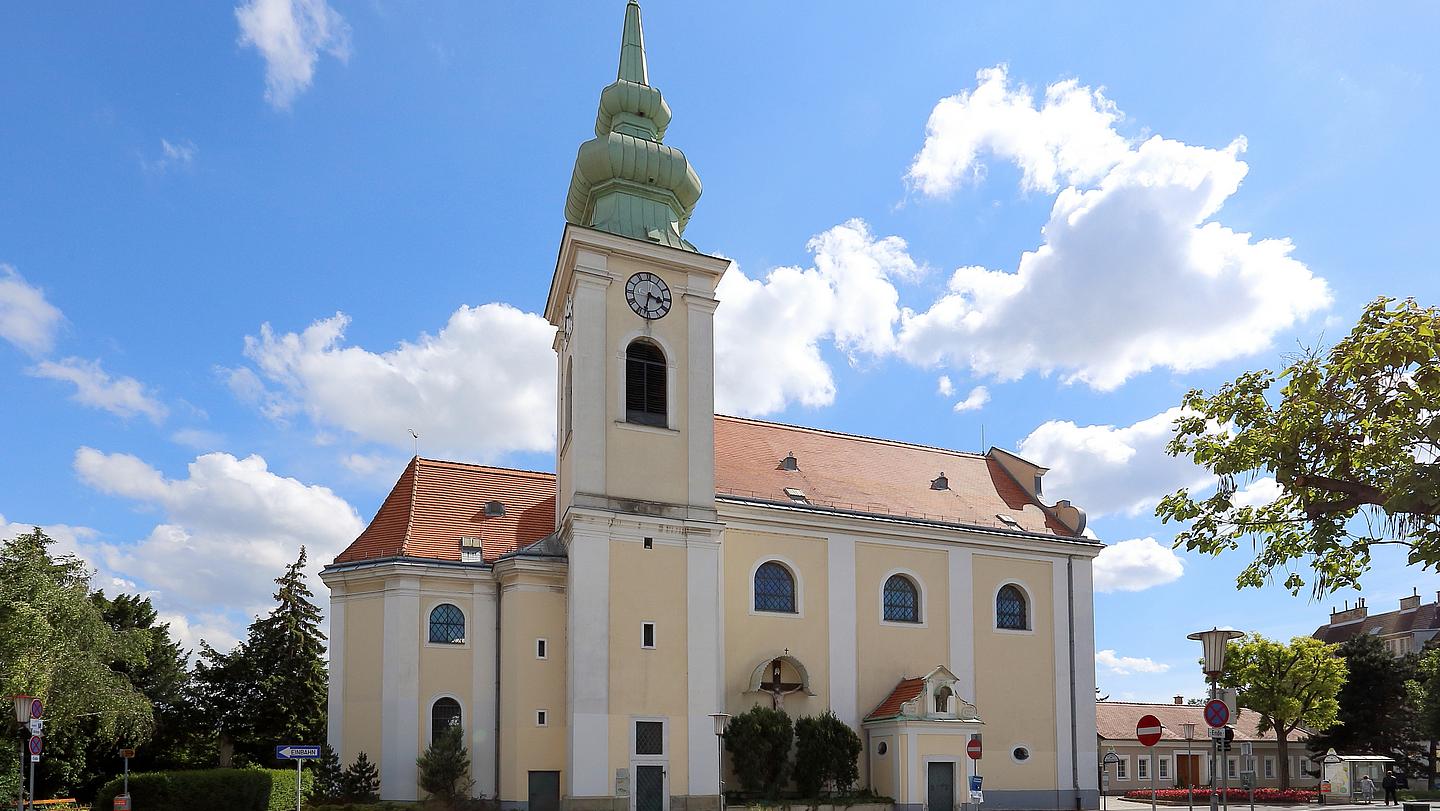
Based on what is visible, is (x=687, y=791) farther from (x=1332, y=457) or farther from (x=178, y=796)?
(x=1332, y=457)

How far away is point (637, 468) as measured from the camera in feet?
97.8

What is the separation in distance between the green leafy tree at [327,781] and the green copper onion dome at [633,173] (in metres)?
15.7

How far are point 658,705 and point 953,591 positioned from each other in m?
Answer: 11.2

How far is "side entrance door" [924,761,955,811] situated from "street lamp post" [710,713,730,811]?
5.77m

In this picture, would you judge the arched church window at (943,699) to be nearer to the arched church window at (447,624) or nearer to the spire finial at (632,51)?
the arched church window at (447,624)

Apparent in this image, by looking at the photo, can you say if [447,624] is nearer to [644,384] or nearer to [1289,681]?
[644,384]

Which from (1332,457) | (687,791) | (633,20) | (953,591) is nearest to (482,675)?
(687,791)

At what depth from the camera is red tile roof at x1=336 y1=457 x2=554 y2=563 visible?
31.5 metres

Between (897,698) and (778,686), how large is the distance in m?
3.61

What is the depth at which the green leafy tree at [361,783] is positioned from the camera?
1123 inches

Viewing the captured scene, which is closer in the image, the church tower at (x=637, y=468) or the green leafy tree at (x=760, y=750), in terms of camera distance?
the church tower at (x=637, y=468)

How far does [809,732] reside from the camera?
30203 mm

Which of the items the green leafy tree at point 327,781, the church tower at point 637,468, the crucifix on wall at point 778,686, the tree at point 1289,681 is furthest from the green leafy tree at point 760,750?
the tree at point 1289,681

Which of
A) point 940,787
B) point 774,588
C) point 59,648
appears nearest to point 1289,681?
point 940,787
